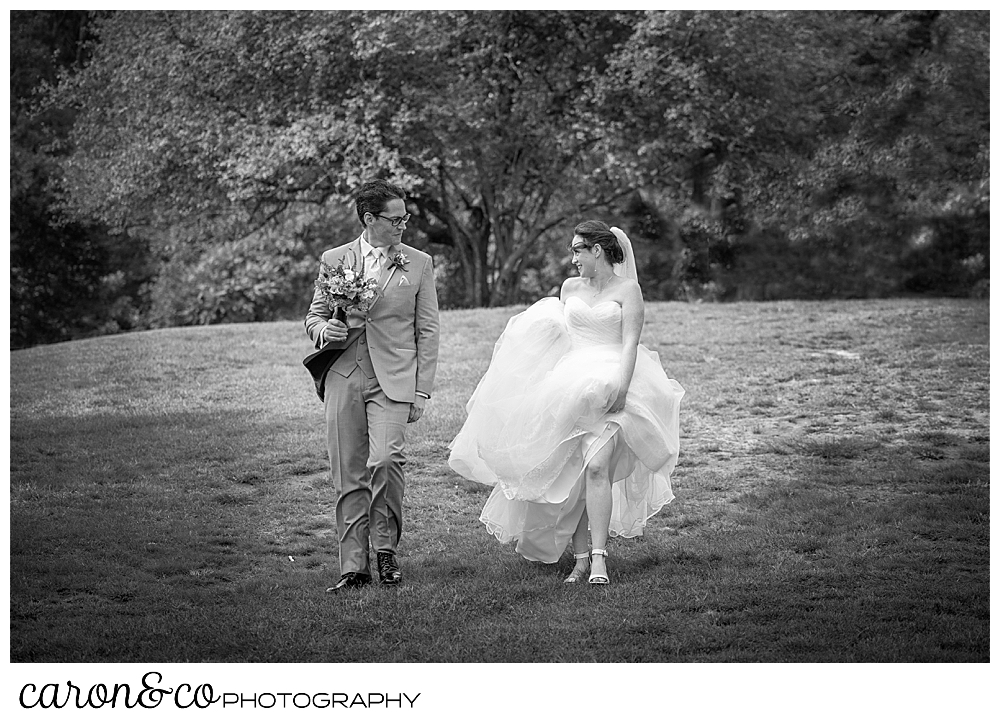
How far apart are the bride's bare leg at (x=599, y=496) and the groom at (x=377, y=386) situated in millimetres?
832

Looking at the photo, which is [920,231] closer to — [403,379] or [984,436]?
[984,436]

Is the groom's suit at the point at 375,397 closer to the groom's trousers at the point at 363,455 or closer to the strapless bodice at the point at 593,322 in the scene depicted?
the groom's trousers at the point at 363,455

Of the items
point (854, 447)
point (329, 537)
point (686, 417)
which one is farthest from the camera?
point (686, 417)

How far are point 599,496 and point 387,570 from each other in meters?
0.99

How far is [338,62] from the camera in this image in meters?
13.3

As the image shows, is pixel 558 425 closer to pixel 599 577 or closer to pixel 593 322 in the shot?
pixel 593 322

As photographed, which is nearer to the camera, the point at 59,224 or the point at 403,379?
the point at 403,379

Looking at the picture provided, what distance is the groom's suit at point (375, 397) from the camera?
484 centimetres

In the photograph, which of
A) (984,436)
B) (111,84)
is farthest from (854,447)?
(111,84)

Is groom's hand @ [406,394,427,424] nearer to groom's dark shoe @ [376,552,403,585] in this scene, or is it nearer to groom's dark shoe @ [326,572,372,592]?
groom's dark shoe @ [376,552,403,585]

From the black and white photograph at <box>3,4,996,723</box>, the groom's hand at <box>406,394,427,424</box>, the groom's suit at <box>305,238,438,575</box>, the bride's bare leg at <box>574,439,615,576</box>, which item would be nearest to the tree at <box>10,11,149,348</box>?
the black and white photograph at <box>3,4,996,723</box>

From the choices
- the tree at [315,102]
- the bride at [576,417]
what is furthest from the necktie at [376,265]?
the tree at [315,102]

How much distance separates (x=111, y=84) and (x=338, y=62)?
2.80 metres

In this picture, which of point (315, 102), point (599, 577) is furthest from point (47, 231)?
point (599, 577)
